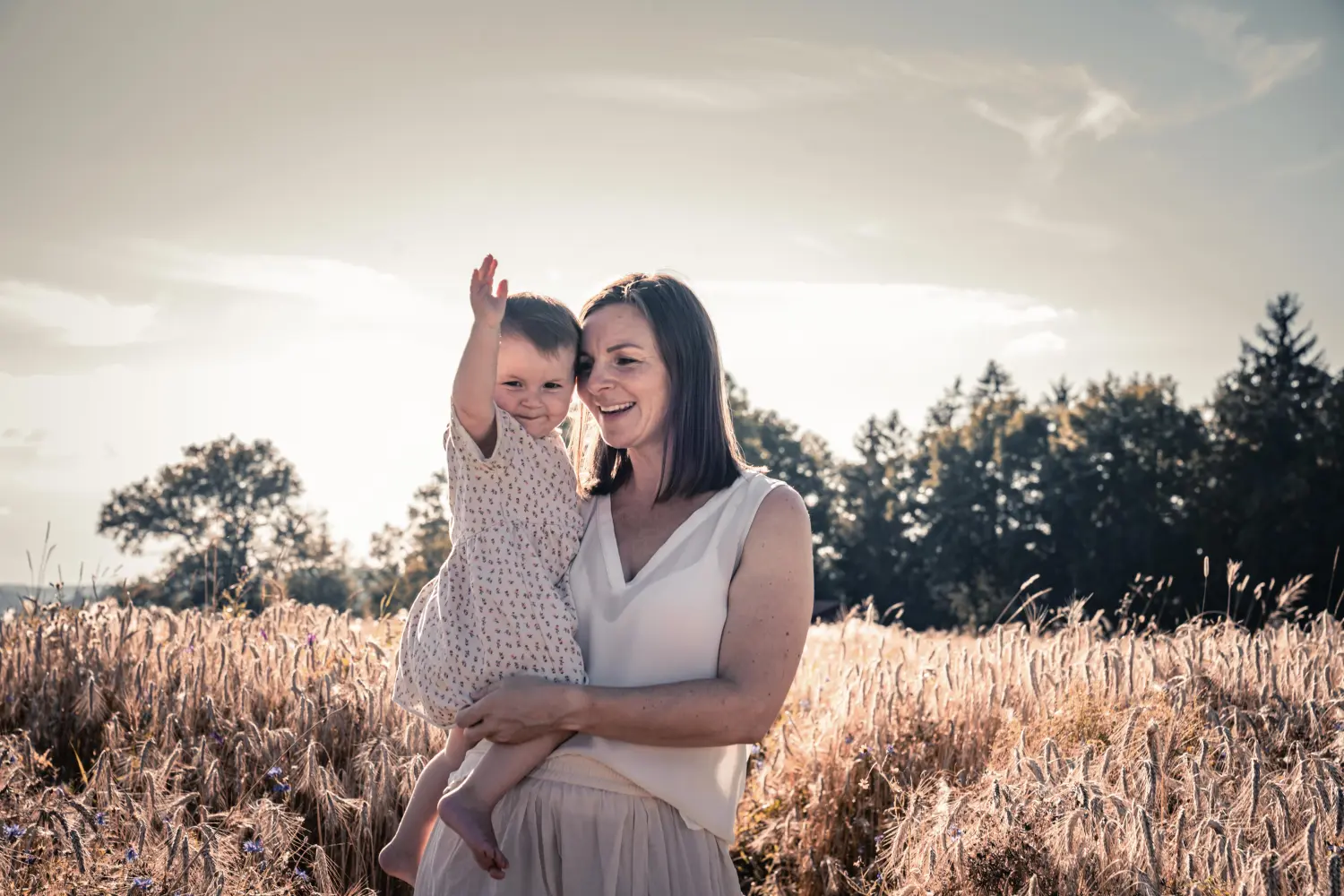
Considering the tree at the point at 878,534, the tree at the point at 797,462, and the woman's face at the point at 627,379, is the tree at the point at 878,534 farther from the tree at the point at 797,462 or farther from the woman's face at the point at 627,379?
the woman's face at the point at 627,379

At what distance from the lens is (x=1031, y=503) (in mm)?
50500

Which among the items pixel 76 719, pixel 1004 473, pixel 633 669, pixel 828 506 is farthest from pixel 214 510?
pixel 633 669

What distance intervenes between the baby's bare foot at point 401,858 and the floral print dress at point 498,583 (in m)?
0.42

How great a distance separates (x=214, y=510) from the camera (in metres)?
57.9

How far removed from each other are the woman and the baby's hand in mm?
422

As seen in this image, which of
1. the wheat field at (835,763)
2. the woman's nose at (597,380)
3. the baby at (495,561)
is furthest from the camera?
the wheat field at (835,763)

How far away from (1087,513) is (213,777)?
47.7m

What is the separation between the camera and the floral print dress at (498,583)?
10.2 feet

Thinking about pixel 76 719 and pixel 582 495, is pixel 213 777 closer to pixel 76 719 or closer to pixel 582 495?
pixel 76 719

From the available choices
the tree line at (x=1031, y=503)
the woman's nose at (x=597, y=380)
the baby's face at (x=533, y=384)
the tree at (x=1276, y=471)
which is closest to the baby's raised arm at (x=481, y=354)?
the baby's face at (x=533, y=384)

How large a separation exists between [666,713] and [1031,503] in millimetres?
50975

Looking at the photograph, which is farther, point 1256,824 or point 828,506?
point 828,506

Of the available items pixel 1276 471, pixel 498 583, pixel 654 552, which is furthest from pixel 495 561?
pixel 1276 471

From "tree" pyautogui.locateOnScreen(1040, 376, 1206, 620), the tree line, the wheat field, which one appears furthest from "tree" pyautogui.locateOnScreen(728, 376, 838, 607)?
the wheat field
